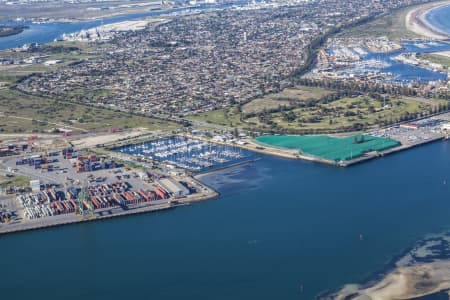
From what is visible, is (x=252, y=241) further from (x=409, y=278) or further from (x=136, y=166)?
(x=136, y=166)

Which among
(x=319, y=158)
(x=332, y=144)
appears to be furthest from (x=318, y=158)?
(x=332, y=144)

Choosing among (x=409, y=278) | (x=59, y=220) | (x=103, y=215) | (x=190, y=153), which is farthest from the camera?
(x=190, y=153)

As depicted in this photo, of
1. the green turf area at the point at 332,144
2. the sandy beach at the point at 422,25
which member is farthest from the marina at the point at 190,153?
the sandy beach at the point at 422,25

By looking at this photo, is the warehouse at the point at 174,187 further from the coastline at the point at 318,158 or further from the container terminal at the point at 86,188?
the coastline at the point at 318,158

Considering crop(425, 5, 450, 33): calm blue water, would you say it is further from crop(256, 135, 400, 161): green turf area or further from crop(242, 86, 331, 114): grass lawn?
crop(256, 135, 400, 161): green turf area

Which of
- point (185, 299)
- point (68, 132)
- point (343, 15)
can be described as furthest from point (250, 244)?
point (343, 15)

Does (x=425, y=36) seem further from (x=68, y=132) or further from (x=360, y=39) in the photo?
(x=68, y=132)
